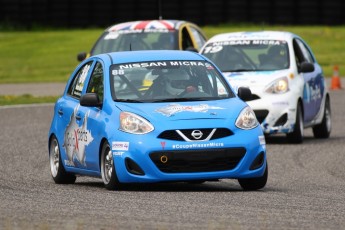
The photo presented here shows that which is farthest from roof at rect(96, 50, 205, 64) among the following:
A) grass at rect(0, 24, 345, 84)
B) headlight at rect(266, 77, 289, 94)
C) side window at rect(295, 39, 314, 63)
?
grass at rect(0, 24, 345, 84)

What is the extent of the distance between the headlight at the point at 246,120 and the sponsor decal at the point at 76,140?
145cm

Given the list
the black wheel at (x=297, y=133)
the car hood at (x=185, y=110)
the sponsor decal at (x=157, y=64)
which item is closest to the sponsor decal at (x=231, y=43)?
the black wheel at (x=297, y=133)

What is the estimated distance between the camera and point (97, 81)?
40.9ft

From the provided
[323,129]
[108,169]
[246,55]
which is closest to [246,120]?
[108,169]

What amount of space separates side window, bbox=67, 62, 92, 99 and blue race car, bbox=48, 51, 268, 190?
0.03 m

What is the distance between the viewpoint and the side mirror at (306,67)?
59.4 ft

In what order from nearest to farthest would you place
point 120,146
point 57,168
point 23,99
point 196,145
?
1. point 196,145
2. point 120,146
3. point 57,168
4. point 23,99

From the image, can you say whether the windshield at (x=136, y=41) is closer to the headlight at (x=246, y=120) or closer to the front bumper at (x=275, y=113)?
the front bumper at (x=275, y=113)

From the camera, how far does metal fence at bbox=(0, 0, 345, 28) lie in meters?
44.6

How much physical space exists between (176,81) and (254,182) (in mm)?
1287

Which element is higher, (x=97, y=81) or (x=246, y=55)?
(x=97, y=81)

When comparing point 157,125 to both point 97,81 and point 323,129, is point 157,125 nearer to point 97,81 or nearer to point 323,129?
point 97,81

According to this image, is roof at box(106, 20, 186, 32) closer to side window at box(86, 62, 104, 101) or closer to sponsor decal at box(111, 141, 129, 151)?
side window at box(86, 62, 104, 101)

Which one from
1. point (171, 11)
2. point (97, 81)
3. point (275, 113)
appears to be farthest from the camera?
point (171, 11)
